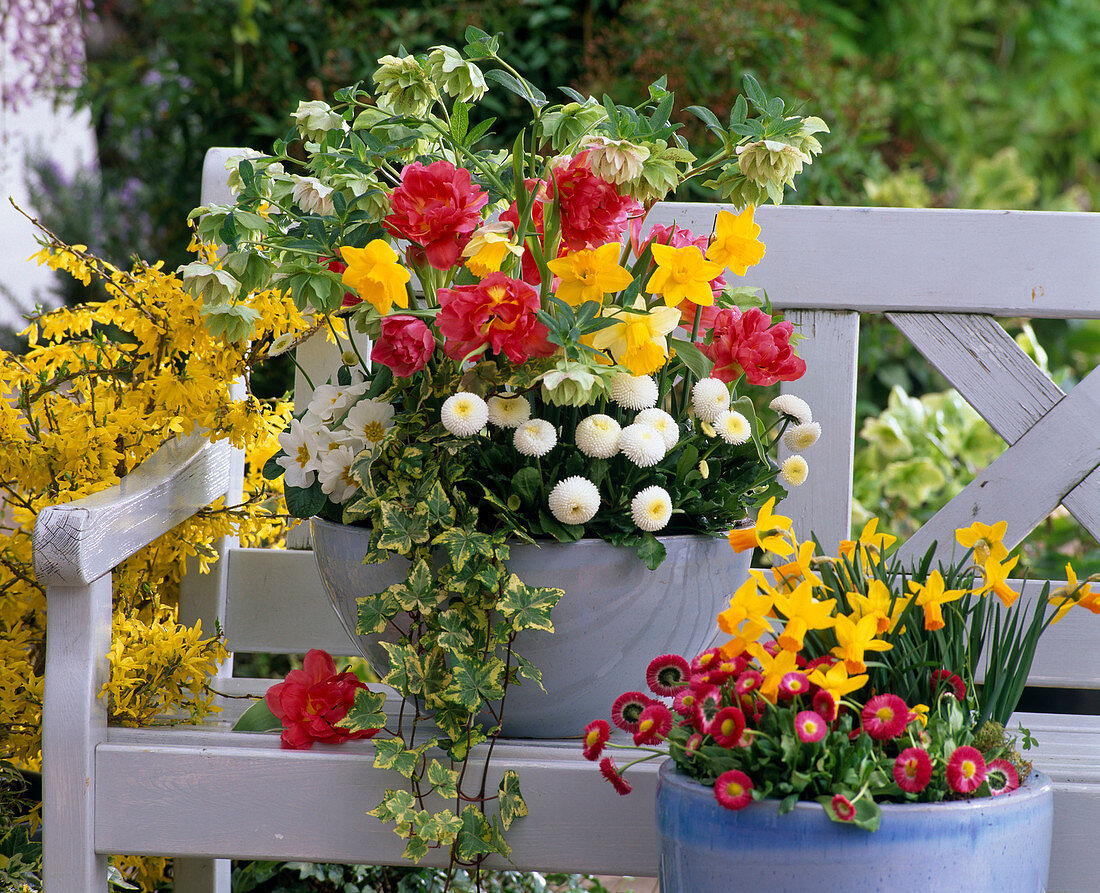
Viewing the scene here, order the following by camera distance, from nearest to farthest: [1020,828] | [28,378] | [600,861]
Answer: [1020,828]
[600,861]
[28,378]

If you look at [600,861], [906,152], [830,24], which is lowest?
[600,861]

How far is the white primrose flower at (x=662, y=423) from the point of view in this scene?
0.82 m

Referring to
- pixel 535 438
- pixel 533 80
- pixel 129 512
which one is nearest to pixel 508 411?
pixel 535 438

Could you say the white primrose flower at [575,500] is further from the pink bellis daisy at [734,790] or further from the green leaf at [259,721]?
the green leaf at [259,721]

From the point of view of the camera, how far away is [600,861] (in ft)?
2.87

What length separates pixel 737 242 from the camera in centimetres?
83

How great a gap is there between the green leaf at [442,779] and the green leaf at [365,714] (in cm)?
7

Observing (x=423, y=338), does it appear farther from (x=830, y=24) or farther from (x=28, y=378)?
(x=830, y=24)

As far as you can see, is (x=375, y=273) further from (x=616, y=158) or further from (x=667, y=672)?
(x=667, y=672)

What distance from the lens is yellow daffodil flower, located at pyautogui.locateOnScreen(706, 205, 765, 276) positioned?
2.71ft

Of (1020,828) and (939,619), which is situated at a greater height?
(939,619)

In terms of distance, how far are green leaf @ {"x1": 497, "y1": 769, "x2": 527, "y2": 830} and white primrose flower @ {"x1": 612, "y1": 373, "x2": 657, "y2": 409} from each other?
1.04 feet

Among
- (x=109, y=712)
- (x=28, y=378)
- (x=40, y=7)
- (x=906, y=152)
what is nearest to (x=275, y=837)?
(x=109, y=712)

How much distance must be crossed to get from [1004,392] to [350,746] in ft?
2.65
